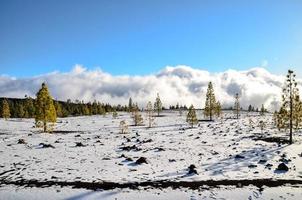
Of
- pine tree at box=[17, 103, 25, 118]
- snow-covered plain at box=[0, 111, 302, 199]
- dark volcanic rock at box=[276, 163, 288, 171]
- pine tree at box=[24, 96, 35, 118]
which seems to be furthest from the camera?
pine tree at box=[17, 103, 25, 118]

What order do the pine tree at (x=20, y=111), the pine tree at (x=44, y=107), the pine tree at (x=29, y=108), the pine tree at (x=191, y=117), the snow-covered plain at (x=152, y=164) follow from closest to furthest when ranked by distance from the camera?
the snow-covered plain at (x=152, y=164) < the pine tree at (x=44, y=107) < the pine tree at (x=191, y=117) < the pine tree at (x=29, y=108) < the pine tree at (x=20, y=111)

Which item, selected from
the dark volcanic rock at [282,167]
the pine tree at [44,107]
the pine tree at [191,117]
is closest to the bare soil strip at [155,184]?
the dark volcanic rock at [282,167]

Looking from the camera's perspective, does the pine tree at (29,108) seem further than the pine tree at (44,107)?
Yes

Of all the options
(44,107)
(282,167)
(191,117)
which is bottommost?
(282,167)

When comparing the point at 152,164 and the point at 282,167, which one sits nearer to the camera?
the point at 282,167

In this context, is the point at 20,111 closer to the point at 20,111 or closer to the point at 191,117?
the point at 20,111

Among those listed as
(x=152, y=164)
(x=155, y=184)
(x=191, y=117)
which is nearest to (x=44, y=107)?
(x=191, y=117)

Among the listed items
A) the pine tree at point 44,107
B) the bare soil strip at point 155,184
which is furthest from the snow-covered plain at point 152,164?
the pine tree at point 44,107

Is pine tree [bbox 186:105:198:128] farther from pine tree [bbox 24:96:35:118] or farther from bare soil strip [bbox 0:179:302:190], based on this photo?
pine tree [bbox 24:96:35:118]

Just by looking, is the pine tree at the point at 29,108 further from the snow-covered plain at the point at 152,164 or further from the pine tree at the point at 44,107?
the snow-covered plain at the point at 152,164

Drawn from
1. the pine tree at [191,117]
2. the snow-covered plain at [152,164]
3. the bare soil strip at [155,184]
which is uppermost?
the pine tree at [191,117]

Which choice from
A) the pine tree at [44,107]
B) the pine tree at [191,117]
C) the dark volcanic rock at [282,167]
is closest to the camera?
the dark volcanic rock at [282,167]

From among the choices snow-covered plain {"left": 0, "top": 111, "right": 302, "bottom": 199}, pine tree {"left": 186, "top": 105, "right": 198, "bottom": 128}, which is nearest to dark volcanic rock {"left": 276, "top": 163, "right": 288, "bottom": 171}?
snow-covered plain {"left": 0, "top": 111, "right": 302, "bottom": 199}

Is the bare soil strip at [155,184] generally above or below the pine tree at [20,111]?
below
